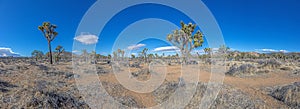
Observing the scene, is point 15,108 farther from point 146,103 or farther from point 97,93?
point 146,103

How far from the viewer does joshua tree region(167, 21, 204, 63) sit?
23.8 metres

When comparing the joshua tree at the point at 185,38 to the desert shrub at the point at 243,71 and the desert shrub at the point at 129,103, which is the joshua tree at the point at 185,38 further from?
the desert shrub at the point at 129,103

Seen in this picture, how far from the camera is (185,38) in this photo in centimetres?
2375

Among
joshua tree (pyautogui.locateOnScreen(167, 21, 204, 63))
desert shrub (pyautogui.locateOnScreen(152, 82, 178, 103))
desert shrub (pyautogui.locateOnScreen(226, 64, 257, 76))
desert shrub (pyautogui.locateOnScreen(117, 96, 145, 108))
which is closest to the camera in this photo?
desert shrub (pyautogui.locateOnScreen(117, 96, 145, 108))

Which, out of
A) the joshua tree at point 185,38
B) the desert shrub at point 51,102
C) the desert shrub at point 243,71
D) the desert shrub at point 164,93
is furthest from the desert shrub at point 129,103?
the joshua tree at point 185,38

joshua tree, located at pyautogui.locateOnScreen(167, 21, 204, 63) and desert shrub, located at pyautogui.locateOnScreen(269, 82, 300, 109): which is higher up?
joshua tree, located at pyautogui.locateOnScreen(167, 21, 204, 63)

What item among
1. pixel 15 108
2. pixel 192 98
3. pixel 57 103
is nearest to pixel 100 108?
pixel 57 103

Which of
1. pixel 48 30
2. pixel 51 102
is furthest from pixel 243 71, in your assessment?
pixel 48 30

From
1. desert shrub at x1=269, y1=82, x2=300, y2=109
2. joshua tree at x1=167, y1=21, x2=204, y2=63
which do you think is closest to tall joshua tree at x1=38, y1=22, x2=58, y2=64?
joshua tree at x1=167, y1=21, x2=204, y2=63

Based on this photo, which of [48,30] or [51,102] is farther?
[48,30]

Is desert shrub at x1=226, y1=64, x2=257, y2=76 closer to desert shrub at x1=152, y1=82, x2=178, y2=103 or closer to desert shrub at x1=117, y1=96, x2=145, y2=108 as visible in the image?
desert shrub at x1=152, y1=82, x2=178, y2=103

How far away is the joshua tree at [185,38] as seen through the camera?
78.1 ft

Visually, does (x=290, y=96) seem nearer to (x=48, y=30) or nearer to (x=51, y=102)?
(x=51, y=102)

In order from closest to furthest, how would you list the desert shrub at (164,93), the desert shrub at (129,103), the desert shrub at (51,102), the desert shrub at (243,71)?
the desert shrub at (51,102) → the desert shrub at (129,103) → the desert shrub at (164,93) → the desert shrub at (243,71)
